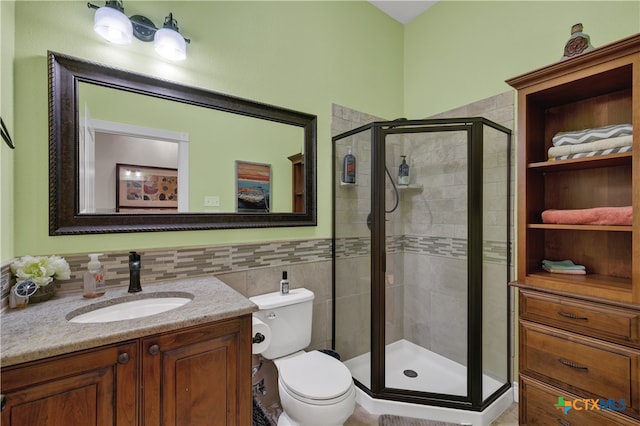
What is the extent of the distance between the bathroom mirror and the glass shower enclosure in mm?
494

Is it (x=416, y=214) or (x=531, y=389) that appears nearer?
(x=531, y=389)

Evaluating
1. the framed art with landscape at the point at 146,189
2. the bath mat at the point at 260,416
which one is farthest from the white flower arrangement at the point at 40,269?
the bath mat at the point at 260,416

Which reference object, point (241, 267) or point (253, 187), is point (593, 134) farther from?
point (241, 267)

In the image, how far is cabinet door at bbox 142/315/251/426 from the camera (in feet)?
3.25

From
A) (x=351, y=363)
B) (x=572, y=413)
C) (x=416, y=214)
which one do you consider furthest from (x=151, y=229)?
(x=572, y=413)

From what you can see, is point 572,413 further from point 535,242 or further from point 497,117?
point 497,117

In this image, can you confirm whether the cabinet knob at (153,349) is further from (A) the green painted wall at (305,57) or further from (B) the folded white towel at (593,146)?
(B) the folded white towel at (593,146)

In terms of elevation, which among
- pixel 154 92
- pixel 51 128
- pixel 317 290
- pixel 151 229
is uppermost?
pixel 154 92

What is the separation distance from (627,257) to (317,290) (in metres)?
1.79

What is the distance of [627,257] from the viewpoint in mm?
1532

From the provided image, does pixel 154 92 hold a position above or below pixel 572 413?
above

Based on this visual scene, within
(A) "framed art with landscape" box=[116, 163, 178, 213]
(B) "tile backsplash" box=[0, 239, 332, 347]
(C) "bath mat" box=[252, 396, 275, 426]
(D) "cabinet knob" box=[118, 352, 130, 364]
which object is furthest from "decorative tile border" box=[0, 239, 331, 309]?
(C) "bath mat" box=[252, 396, 275, 426]

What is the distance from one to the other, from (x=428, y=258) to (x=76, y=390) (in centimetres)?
226

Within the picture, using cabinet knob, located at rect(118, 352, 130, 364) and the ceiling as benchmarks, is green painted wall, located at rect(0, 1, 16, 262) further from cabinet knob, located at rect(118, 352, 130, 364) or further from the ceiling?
the ceiling
